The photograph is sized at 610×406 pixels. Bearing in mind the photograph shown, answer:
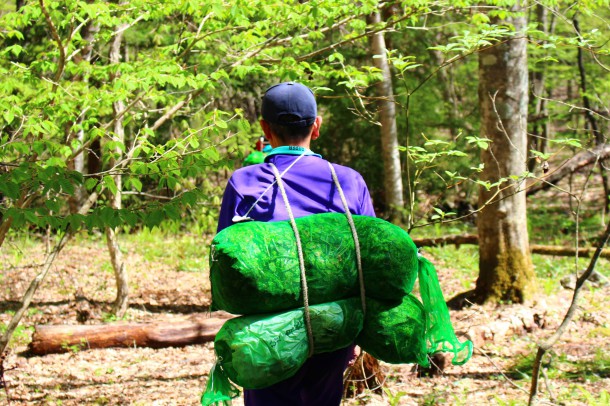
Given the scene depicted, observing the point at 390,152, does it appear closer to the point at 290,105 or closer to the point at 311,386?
the point at 290,105

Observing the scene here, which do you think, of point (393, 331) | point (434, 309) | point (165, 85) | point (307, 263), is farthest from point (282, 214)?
point (165, 85)

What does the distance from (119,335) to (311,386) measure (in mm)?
4370

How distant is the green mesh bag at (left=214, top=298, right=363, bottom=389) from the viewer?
2.25m

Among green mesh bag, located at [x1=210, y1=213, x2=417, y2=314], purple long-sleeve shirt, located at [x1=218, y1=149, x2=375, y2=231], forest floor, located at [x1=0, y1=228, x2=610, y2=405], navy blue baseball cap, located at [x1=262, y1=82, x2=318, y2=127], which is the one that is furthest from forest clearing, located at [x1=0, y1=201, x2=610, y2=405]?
navy blue baseball cap, located at [x1=262, y1=82, x2=318, y2=127]

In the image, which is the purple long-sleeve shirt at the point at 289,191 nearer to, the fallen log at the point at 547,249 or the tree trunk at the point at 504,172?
the tree trunk at the point at 504,172

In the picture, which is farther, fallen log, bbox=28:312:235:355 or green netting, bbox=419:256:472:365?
fallen log, bbox=28:312:235:355

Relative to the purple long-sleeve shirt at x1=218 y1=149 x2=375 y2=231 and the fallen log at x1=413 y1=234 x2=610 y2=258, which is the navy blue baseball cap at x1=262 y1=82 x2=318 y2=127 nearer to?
the purple long-sleeve shirt at x1=218 y1=149 x2=375 y2=231

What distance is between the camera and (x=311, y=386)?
8.44 feet

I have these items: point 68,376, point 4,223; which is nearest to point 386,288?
point 4,223

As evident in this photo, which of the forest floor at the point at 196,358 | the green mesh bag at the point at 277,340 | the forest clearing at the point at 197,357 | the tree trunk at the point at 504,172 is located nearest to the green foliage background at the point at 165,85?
the tree trunk at the point at 504,172

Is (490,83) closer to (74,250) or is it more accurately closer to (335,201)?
(335,201)

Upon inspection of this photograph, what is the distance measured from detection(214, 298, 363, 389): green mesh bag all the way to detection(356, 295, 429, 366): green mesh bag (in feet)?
0.22

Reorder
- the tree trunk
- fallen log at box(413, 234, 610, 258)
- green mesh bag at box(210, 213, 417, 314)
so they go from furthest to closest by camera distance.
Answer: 1. fallen log at box(413, 234, 610, 258)
2. the tree trunk
3. green mesh bag at box(210, 213, 417, 314)

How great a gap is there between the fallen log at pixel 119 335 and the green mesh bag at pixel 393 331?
4.38 metres
